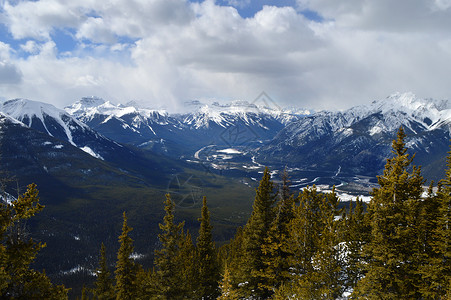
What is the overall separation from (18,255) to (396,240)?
3116cm

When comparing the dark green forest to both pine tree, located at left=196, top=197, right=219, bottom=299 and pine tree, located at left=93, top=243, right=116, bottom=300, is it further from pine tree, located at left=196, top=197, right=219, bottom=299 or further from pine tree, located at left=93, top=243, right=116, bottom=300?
pine tree, located at left=93, top=243, right=116, bottom=300

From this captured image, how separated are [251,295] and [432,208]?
23.9m

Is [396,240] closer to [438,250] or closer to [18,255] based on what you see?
[438,250]

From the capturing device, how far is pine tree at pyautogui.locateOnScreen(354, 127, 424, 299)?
85.6 feet

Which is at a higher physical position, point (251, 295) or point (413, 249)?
point (413, 249)

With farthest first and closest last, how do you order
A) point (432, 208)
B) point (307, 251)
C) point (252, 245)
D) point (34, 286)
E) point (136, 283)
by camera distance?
1. point (136, 283)
2. point (252, 245)
3. point (307, 251)
4. point (432, 208)
5. point (34, 286)

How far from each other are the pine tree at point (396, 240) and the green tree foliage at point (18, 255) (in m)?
26.9

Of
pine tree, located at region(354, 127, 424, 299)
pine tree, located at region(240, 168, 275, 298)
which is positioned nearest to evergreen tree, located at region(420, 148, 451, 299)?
pine tree, located at region(354, 127, 424, 299)

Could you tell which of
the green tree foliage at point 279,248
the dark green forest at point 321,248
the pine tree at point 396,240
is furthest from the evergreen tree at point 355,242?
the green tree foliage at point 279,248

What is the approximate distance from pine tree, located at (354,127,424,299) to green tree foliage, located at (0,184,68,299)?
88.3ft

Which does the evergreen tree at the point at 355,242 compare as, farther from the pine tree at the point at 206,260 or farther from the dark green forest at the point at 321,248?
the pine tree at the point at 206,260

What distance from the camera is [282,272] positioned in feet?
109

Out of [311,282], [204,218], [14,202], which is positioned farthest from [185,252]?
[14,202]

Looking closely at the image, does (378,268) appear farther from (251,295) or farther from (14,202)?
(14,202)
